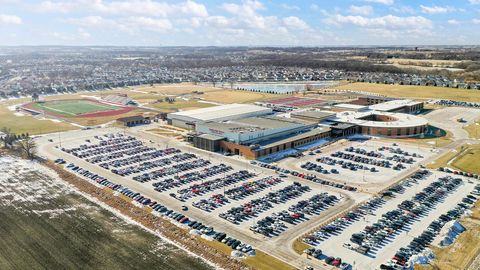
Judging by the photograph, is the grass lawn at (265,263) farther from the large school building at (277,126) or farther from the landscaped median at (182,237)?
the large school building at (277,126)

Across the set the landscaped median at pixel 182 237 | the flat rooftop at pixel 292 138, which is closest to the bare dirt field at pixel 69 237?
the landscaped median at pixel 182 237

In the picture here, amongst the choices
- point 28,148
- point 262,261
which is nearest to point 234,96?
point 28,148

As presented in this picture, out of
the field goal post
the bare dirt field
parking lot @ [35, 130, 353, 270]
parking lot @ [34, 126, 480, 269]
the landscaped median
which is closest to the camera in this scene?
the landscaped median

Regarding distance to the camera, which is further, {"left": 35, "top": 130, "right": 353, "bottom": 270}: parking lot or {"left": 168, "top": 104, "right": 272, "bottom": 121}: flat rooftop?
{"left": 168, "top": 104, "right": 272, "bottom": 121}: flat rooftop

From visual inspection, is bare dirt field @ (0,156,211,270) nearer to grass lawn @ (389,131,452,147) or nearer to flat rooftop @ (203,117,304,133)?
flat rooftop @ (203,117,304,133)

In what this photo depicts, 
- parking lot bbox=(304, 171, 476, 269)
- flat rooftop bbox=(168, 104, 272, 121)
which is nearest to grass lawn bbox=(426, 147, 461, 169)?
parking lot bbox=(304, 171, 476, 269)

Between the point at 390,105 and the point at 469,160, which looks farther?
the point at 390,105

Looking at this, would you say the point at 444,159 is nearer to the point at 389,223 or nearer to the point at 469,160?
the point at 469,160
